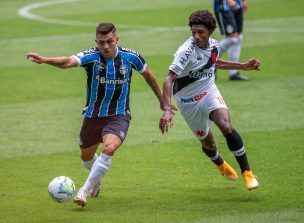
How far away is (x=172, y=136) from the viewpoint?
1478cm

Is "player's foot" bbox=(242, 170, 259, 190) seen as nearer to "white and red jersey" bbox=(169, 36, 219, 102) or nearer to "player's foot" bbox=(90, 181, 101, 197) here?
"white and red jersey" bbox=(169, 36, 219, 102)

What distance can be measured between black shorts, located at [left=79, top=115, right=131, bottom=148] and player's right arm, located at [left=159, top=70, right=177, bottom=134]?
521 millimetres

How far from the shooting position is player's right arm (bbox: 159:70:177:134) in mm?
10461

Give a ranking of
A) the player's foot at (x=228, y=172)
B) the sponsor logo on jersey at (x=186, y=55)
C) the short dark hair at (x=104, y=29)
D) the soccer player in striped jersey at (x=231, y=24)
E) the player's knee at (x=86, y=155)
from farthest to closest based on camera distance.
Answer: the soccer player in striped jersey at (x=231, y=24) < the player's foot at (x=228, y=172) < the player's knee at (x=86, y=155) < the sponsor logo on jersey at (x=186, y=55) < the short dark hair at (x=104, y=29)

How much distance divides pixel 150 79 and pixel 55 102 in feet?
22.3

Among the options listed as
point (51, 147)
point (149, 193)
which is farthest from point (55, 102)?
point (149, 193)

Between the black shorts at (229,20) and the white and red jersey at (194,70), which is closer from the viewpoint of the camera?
the white and red jersey at (194,70)

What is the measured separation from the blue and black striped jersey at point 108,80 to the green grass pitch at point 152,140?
3.94ft

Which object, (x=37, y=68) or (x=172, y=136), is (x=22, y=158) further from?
(x=37, y=68)

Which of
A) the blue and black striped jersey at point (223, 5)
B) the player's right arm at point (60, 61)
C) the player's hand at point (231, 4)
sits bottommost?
the blue and black striped jersey at point (223, 5)

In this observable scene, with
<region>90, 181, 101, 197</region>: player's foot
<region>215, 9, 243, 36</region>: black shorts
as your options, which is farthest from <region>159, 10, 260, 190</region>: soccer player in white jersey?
<region>215, 9, 243, 36</region>: black shorts

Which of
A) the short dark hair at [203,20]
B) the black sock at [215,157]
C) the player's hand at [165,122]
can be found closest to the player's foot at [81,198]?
the player's hand at [165,122]

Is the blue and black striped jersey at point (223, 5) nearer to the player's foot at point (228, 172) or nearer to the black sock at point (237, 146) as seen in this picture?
the player's foot at point (228, 172)

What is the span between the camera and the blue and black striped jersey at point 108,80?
10.7m
